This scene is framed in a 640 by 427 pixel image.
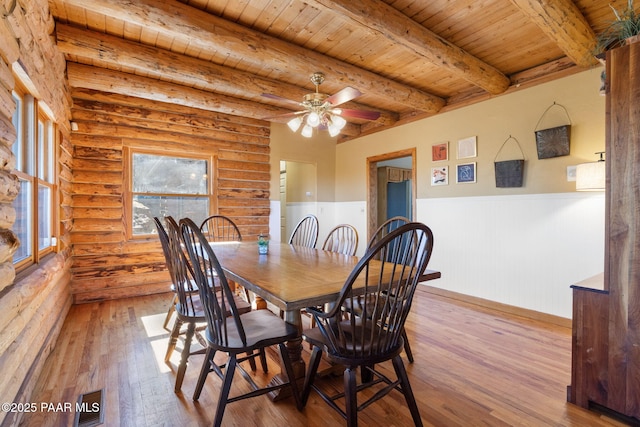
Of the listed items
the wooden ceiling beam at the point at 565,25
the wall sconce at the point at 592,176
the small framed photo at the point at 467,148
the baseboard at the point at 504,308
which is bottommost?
the baseboard at the point at 504,308

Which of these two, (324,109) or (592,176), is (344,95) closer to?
(324,109)

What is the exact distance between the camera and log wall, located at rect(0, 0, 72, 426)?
4.99 ft

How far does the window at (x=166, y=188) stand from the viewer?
170 inches

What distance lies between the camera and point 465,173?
3.97 metres

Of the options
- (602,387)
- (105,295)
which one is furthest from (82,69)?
(602,387)

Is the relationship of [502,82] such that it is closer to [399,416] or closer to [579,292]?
[579,292]

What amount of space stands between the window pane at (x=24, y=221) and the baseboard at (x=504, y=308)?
4207 millimetres

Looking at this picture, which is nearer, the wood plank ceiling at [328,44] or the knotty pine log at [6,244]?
the knotty pine log at [6,244]

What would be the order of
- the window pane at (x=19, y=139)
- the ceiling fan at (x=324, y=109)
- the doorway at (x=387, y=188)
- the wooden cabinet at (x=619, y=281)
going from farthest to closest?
the doorway at (x=387, y=188) → the ceiling fan at (x=324, y=109) → the window pane at (x=19, y=139) → the wooden cabinet at (x=619, y=281)

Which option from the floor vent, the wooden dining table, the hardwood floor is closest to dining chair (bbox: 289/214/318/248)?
the wooden dining table

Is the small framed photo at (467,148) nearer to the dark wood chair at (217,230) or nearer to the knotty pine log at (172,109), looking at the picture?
the knotty pine log at (172,109)

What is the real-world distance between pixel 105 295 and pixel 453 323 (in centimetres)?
414

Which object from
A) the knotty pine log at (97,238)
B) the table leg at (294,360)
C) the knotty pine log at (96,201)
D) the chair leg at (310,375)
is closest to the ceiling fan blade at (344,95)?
the table leg at (294,360)

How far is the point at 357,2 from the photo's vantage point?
7.41 feet
